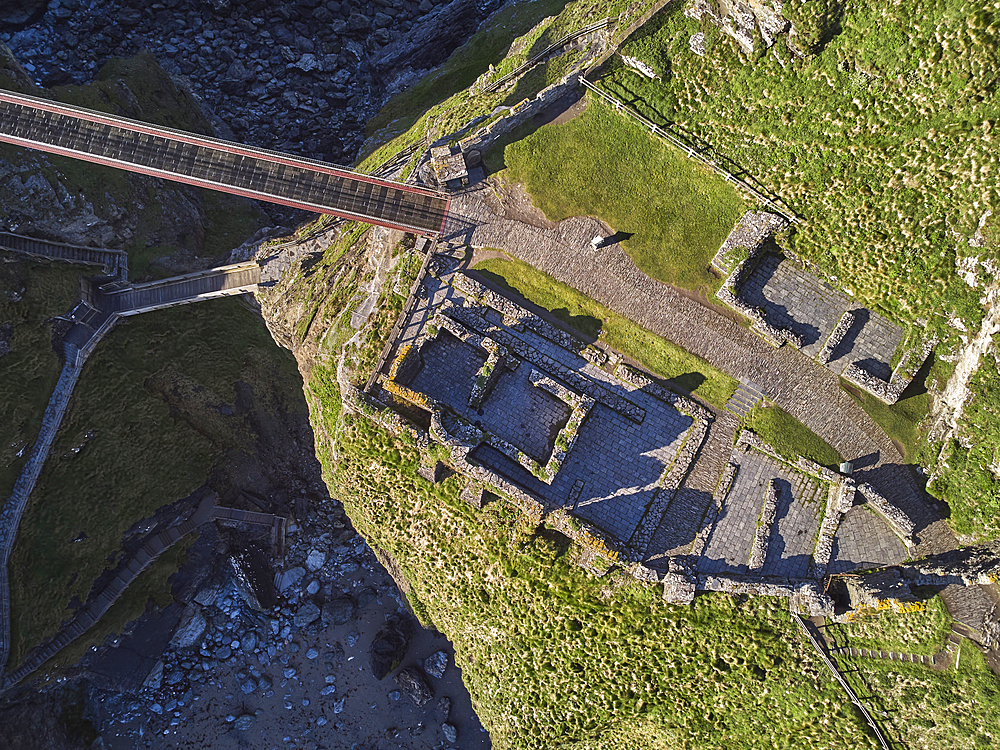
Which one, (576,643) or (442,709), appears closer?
(576,643)

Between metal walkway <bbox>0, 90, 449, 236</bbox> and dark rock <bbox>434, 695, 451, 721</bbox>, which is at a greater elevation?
metal walkway <bbox>0, 90, 449, 236</bbox>

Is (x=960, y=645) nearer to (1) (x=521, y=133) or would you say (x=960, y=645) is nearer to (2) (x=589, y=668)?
(2) (x=589, y=668)

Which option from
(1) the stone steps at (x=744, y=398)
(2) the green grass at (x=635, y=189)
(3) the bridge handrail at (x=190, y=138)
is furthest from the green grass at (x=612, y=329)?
(3) the bridge handrail at (x=190, y=138)

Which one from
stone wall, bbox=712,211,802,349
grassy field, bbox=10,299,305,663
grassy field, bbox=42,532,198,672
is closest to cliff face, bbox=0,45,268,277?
grassy field, bbox=10,299,305,663

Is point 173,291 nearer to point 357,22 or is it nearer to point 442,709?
point 357,22

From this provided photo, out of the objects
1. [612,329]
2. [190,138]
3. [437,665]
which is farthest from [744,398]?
[190,138]

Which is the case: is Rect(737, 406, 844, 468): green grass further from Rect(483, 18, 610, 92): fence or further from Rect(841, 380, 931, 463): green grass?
Rect(483, 18, 610, 92): fence

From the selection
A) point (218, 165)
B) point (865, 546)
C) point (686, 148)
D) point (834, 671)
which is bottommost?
point (834, 671)

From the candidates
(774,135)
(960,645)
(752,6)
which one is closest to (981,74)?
(774,135)
